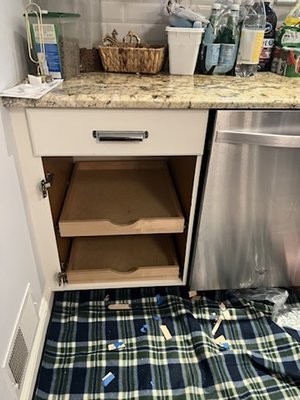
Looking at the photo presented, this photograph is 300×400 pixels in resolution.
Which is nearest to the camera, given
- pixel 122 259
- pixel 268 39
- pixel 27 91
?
→ pixel 27 91

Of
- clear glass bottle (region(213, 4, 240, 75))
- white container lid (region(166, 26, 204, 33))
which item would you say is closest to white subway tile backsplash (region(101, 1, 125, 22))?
white container lid (region(166, 26, 204, 33))

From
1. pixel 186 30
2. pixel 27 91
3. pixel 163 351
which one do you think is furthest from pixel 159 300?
pixel 186 30

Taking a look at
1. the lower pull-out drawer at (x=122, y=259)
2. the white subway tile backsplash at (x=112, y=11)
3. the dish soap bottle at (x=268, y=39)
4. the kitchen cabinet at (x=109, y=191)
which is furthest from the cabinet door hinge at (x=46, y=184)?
the dish soap bottle at (x=268, y=39)

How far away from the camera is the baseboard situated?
0.98m

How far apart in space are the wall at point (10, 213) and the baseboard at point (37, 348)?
0.37ft

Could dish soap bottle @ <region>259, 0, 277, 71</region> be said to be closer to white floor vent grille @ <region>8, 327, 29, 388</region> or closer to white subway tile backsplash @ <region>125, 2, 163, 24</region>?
white subway tile backsplash @ <region>125, 2, 163, 24</region>

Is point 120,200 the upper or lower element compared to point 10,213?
lower

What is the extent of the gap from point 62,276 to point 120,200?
405 millimetres

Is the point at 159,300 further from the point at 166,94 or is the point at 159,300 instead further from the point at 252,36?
the point at 252,36

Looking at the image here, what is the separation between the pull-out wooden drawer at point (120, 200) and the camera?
1190mm

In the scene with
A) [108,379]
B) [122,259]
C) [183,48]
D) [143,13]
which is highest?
[143,13]

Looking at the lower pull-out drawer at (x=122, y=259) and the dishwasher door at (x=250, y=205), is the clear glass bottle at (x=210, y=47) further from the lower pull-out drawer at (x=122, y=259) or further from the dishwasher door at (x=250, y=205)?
the lower pull-out drawer at (x=122, y=259)

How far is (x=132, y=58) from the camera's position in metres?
1.17

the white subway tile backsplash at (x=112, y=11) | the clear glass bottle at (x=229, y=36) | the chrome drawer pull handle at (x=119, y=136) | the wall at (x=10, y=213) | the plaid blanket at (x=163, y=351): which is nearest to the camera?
the wall at (x=10, y=213)
